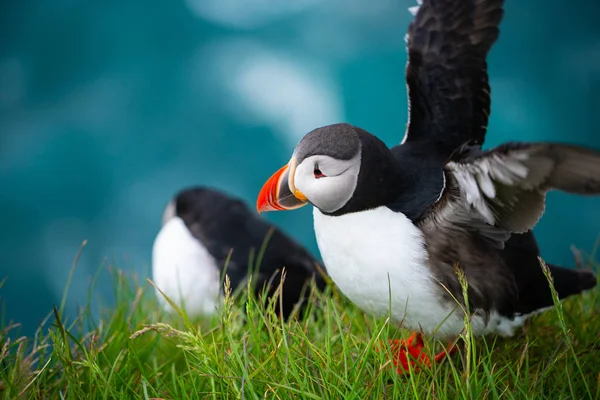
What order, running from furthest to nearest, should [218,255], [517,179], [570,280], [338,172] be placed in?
[218,255], [570,280], [338,172], [517,179]

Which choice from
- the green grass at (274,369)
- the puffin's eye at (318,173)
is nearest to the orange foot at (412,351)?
the green grass at (274,369)

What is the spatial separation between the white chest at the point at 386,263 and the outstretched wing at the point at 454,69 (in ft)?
1.11

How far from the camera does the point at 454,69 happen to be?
1528 millimetres

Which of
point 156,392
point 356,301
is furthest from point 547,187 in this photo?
point 156,392

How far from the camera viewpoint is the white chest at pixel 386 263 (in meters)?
1.26

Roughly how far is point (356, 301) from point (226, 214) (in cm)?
106

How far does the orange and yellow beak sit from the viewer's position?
1.28 m

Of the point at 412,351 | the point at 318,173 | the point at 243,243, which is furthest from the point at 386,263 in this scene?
the point at 243,243

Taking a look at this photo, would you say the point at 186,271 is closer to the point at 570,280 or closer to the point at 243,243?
the point at 243,243

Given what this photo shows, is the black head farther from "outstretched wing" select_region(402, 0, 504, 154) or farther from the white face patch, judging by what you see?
"outstretched wing" select_region(402, 0, 504, 154)

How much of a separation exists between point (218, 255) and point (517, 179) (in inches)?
49.3

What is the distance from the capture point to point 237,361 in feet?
3.77

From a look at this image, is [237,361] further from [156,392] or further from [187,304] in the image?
[187,304]

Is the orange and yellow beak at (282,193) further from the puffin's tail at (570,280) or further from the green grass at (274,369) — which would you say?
the puffin's tail at (570,280)
